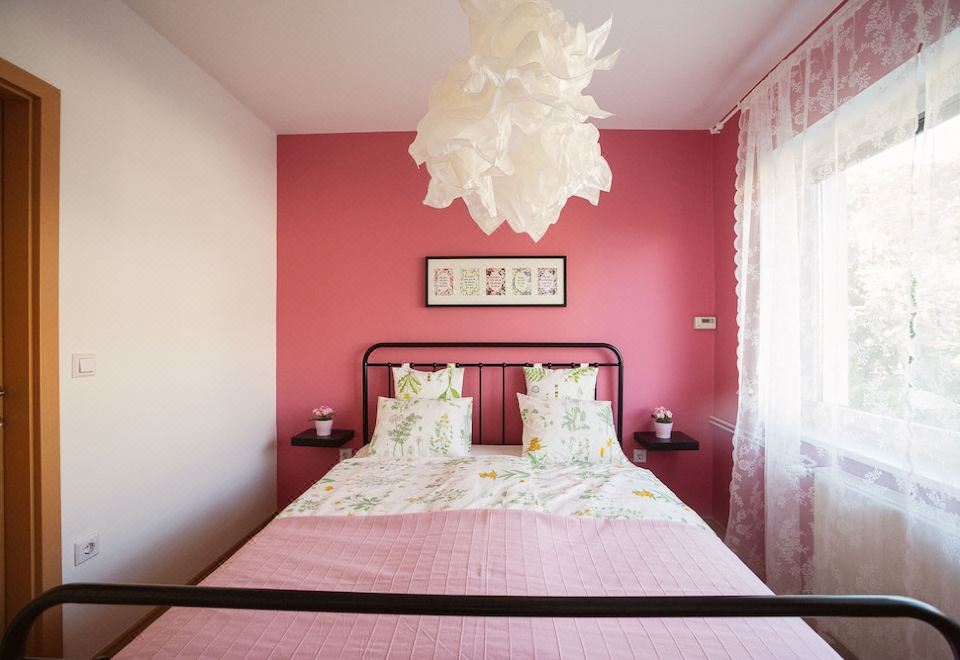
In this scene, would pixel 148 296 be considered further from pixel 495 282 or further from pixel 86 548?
pixel 495 282

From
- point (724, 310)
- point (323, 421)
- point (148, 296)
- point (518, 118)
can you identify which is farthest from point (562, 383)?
point (148, 296)

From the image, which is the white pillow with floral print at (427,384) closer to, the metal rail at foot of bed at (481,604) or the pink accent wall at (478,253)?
the pink accent wall at (478,253)

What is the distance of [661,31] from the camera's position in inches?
75.5

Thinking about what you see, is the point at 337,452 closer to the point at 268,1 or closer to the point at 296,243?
the point at 296,243

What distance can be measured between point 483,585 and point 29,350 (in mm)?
1739

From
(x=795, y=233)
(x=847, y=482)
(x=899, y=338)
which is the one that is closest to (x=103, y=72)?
(x=795, y=233)

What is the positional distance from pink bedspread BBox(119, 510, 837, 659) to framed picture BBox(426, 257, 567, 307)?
4.97 feet

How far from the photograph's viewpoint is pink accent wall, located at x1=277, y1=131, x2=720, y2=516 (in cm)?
279

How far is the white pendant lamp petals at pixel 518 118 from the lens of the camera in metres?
1.02

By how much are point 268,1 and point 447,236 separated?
1471 mm

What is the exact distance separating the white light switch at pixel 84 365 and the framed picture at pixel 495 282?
1691mm

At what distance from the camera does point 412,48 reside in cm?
204

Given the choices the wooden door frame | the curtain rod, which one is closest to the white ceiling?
the curtain rod

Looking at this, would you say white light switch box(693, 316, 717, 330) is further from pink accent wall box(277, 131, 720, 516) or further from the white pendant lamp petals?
the white pendant lamp petals
